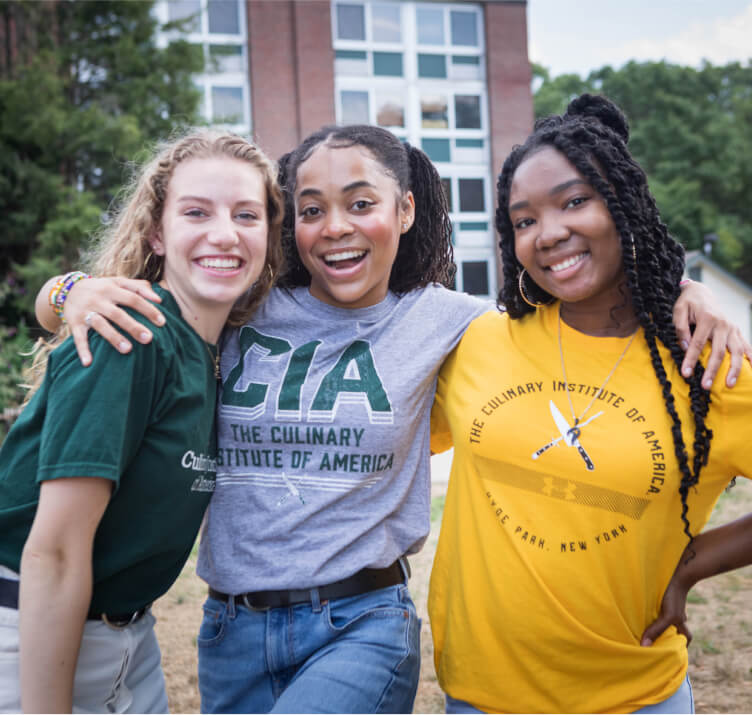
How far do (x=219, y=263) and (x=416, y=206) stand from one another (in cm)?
103

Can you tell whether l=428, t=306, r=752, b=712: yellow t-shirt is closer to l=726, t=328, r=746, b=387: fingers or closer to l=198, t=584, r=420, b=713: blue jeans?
l=726, t=328, r=746, b=387: fingers

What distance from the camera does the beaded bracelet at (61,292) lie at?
2.17m

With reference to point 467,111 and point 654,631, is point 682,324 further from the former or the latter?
point 467,111

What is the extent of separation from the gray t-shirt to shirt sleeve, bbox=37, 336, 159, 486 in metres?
0.50

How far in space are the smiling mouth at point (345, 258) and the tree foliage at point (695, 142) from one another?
33640 millimetres

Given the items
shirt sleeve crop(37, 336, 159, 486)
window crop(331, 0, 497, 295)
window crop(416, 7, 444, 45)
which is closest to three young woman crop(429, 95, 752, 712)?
shirt sleeve crop(37, 336, 159, 486)

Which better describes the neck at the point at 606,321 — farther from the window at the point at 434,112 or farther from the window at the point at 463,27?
the window at the point at 463,27

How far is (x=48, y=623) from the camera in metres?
1.66

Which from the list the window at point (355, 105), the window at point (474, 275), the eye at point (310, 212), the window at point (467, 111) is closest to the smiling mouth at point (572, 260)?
the eye at point (310, 212)

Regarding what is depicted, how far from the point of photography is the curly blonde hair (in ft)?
7.16

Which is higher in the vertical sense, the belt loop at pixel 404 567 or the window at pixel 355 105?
the window at pixel 355 105

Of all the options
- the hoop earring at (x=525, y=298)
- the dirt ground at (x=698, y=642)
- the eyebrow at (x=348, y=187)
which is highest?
the eyebrow at (x=348, y=187)

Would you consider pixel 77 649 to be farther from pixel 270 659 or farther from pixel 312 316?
pixel 312 316

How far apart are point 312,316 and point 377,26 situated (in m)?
22.5
